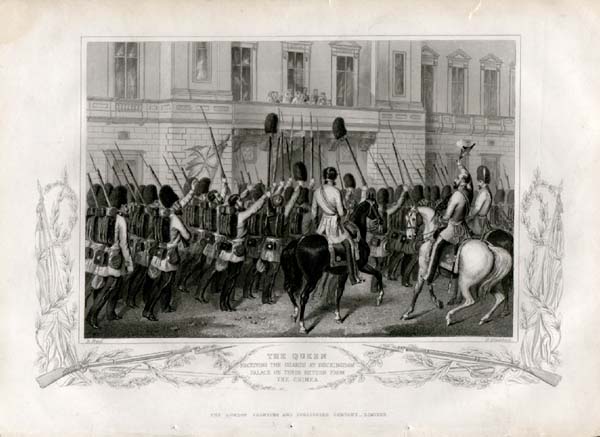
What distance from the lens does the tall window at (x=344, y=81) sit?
22.0 ft

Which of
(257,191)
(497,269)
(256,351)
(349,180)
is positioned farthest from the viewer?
(349,180)

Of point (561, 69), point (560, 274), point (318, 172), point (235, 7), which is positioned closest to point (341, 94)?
point (318, 172)

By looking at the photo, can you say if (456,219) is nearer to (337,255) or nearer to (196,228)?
(337,255)

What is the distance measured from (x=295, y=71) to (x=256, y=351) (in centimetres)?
265

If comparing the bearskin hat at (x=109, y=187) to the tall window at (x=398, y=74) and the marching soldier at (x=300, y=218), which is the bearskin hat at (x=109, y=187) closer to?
the marching soldier at (x=300, y=218)

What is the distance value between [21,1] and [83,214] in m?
2.00

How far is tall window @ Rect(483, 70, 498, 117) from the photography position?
22.2ft

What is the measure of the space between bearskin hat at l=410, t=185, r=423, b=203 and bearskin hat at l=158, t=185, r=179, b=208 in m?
2.31

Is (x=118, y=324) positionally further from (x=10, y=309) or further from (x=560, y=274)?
(x=560, y=274)

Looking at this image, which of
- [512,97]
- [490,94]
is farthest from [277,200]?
[512,97]

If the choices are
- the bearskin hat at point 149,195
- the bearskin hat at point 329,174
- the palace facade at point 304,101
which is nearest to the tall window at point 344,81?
the palace facade at point 304,101

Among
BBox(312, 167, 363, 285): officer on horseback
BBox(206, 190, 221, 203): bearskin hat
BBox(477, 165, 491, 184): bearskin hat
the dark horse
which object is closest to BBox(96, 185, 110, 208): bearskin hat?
BBox(206, 190, 221, 203): bearskin hat

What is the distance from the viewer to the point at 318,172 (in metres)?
6.95

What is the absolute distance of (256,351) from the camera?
6578 mm
